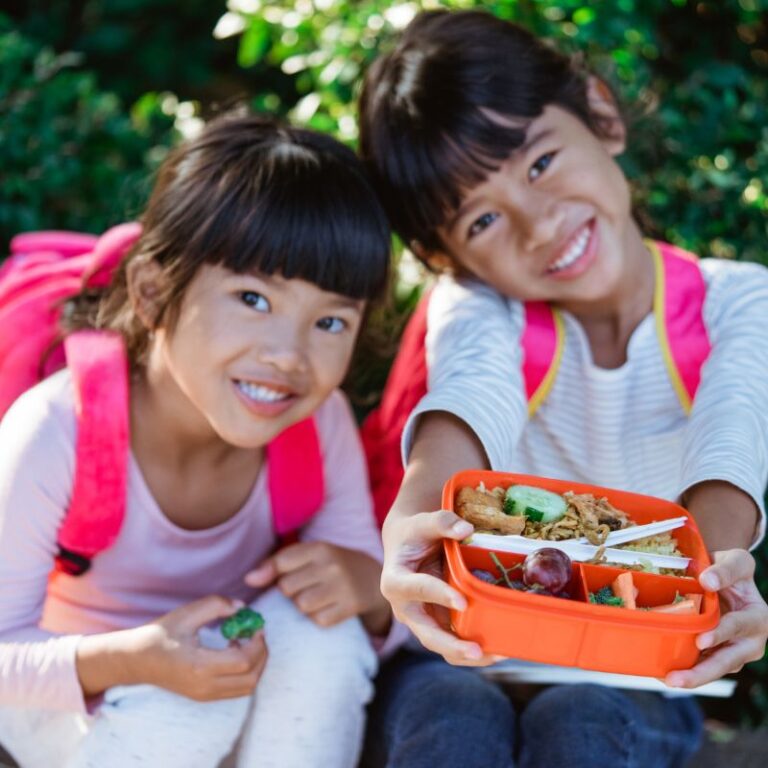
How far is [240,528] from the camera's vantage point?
1955 mm

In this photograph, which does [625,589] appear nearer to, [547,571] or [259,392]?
[547,571]

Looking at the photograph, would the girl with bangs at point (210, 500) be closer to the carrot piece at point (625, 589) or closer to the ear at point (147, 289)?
the ear at point (147, 289)

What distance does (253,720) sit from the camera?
175cm

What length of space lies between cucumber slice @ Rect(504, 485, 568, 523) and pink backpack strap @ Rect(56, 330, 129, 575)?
2.36 ft

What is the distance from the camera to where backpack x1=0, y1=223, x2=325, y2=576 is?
1.76 metres

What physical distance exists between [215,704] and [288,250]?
70cm

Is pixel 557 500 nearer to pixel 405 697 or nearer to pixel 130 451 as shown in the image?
pixel 405 697

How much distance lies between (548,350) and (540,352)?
0.05 ft

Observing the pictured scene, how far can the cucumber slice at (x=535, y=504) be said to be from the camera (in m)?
1.29

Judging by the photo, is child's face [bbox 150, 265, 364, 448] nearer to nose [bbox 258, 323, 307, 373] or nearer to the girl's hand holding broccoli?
nose [bbox 258, 323, 307, 373]

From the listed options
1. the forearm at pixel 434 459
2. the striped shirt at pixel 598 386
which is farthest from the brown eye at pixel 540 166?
the forearm at pixel 434 459

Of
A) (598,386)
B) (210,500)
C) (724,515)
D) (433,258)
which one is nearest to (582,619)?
(724,515)

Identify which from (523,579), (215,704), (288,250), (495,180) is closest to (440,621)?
(523,579)

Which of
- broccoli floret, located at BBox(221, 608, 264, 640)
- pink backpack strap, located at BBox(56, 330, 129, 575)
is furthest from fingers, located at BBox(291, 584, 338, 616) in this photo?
pink backpack strap, located at BBox(56, 330, 129, 575)
